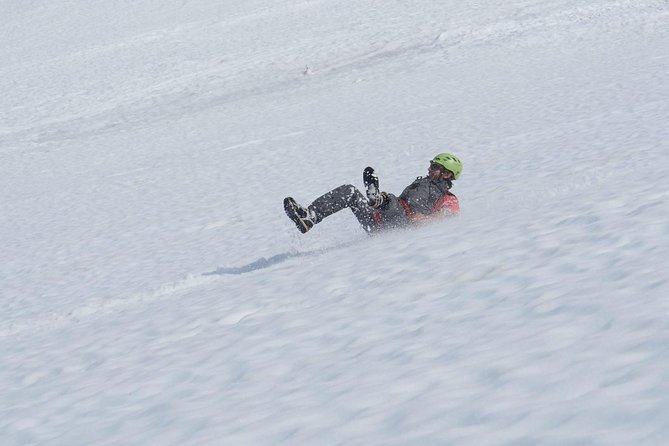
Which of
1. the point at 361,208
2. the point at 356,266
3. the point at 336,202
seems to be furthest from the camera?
the point at 361,208

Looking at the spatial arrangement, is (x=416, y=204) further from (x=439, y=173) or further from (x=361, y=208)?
(x=361, y=208)

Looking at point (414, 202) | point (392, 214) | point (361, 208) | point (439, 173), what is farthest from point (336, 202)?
point (439, 173)

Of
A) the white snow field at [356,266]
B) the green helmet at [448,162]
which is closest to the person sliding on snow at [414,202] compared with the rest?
the green helmet at [448,162]

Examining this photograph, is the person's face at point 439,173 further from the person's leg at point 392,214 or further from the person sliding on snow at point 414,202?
the person's leg at point 392,214

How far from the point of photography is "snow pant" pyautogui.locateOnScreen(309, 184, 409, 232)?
784 centimetres

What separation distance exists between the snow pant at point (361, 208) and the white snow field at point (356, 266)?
0.68 ft

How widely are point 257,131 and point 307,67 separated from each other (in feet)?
27.8

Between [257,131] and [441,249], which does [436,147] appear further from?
[441,249]

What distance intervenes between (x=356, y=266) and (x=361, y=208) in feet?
4.08

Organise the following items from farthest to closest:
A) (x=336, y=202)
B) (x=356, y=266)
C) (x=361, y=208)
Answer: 1. (x=361, y=208)
2. (x=336, y=202)
3. (x=356, y=266)

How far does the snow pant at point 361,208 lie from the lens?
7.84 m

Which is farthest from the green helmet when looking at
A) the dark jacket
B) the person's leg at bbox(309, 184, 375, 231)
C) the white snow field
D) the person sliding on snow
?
the person's leg at bbox(309, 184, 375, 231)

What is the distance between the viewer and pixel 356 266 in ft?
23.4

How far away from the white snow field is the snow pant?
0.68 ft
